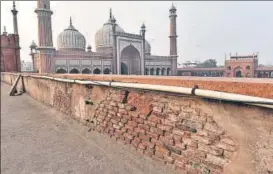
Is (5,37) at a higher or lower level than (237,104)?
higher

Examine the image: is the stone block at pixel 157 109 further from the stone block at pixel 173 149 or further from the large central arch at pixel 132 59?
the large central arch at pixel 132 59

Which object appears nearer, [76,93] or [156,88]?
[156,88]

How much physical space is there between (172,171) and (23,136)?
296 cm

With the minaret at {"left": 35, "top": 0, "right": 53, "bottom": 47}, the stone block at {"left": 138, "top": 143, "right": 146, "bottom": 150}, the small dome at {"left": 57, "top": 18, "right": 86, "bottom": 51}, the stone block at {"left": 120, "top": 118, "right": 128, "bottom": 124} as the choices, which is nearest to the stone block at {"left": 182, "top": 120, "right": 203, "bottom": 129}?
the stone block at {"left": 138, "top": 143, "right": 146, "bottom": 150}

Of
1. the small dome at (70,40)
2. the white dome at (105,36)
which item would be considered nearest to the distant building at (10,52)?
the small dome at (70,40)

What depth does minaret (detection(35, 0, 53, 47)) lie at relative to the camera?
20.3 metres

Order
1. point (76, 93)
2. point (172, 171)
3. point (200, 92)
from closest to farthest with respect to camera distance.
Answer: point (200, 92)
point (172, 171)
point (76, 93)

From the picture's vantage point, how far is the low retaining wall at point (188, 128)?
1596mm

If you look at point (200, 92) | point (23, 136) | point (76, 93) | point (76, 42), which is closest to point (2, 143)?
point (23, 136)

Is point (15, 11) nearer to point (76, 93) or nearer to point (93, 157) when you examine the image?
point (76, 93)

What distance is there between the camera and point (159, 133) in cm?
246

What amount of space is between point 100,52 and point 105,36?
3.83m

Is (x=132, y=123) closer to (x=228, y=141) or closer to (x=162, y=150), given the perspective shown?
(x=162, y=150)

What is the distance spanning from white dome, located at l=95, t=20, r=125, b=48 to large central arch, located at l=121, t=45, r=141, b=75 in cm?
252
